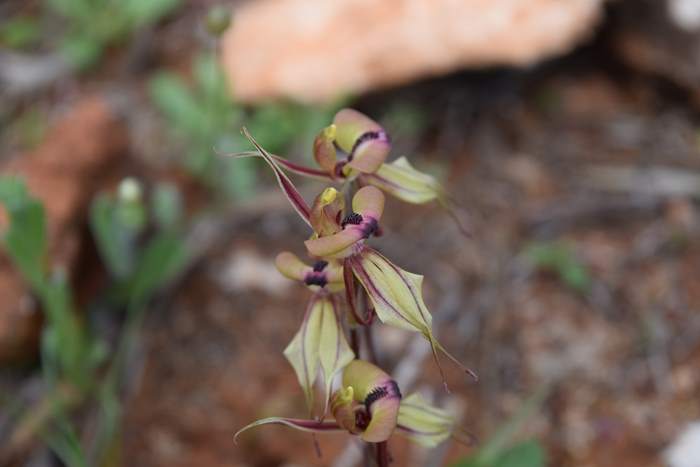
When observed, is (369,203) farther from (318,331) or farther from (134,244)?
(134,244)

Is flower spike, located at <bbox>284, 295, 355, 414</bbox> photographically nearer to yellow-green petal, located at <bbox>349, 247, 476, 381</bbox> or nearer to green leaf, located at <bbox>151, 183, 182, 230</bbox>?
yellow-green petal, located at <bbox>349, 247, 476, 381</bbox>

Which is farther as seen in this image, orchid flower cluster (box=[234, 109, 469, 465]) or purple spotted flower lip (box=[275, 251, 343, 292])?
purple spotted flower lip (box=[275, 251, 343, 292])

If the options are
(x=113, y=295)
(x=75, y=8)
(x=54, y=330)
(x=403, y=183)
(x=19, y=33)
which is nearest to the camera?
(x=403, y=183)

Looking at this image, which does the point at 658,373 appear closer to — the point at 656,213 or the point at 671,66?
the point at 656,213

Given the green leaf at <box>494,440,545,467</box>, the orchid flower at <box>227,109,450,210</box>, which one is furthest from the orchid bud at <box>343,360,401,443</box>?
the green leaf at <box>494,440,545,467</box>

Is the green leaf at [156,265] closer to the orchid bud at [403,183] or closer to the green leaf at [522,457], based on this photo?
the green leaf at [522,457]

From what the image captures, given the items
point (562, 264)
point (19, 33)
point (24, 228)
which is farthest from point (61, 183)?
point (562, 264)

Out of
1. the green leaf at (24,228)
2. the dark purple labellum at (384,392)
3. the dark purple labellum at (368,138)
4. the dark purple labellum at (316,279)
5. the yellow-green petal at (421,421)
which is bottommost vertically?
the yellow-green petal at (421,421)

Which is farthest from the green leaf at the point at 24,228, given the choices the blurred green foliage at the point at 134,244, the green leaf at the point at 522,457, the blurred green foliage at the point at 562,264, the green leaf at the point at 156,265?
the blurred green foliage at the point at 562,264
